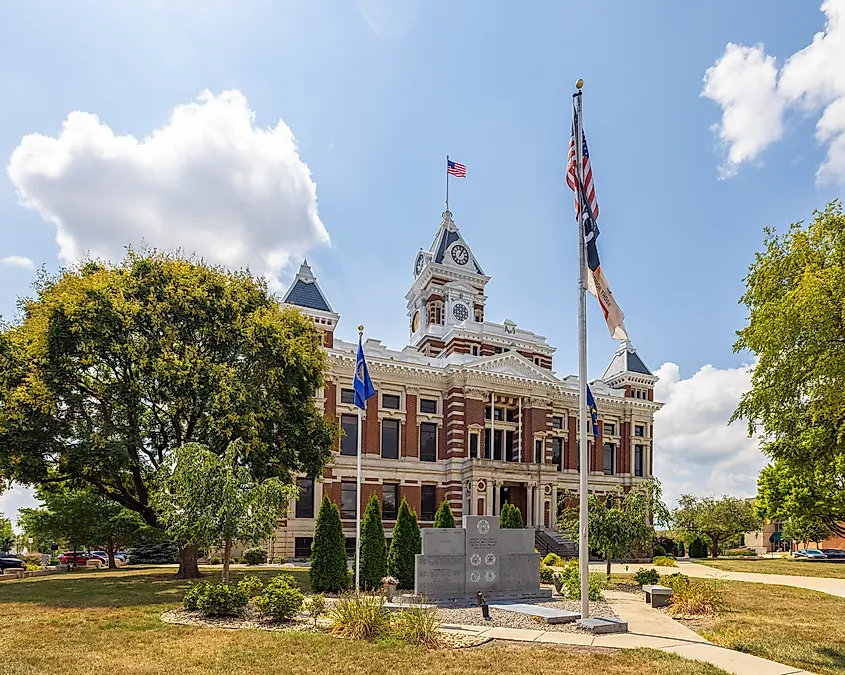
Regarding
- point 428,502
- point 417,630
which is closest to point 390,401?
point 428,502

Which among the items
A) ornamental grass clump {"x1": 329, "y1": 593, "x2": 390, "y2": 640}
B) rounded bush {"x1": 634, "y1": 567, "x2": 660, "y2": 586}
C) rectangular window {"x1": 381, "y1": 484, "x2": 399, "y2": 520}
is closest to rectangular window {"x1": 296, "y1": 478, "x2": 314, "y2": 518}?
rectangular window {"x1": 381, "y1": 484, "x2": 399, "y2": 520}

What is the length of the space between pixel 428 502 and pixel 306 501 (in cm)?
883

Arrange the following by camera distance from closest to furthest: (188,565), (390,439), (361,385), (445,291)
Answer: (361,385), (188,565), (390,439), (445,291)

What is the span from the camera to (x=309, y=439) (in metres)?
29.6

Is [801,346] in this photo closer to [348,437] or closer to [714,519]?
[348,437]

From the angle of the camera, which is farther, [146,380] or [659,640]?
[146,380]

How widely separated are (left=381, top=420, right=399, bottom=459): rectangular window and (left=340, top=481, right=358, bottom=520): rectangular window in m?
3.37

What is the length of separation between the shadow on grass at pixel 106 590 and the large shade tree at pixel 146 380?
2318 millimetres

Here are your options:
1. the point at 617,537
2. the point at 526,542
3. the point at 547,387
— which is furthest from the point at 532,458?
the point at 526,542

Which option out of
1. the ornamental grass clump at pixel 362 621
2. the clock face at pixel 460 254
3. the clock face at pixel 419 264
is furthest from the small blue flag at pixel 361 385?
the clock face at pixel 419 264

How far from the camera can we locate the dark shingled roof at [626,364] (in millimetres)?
60344

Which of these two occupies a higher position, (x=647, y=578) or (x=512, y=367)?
(x=512, y=367)

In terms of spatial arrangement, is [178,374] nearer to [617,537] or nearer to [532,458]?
[617,537]

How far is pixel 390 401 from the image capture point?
159 feet
